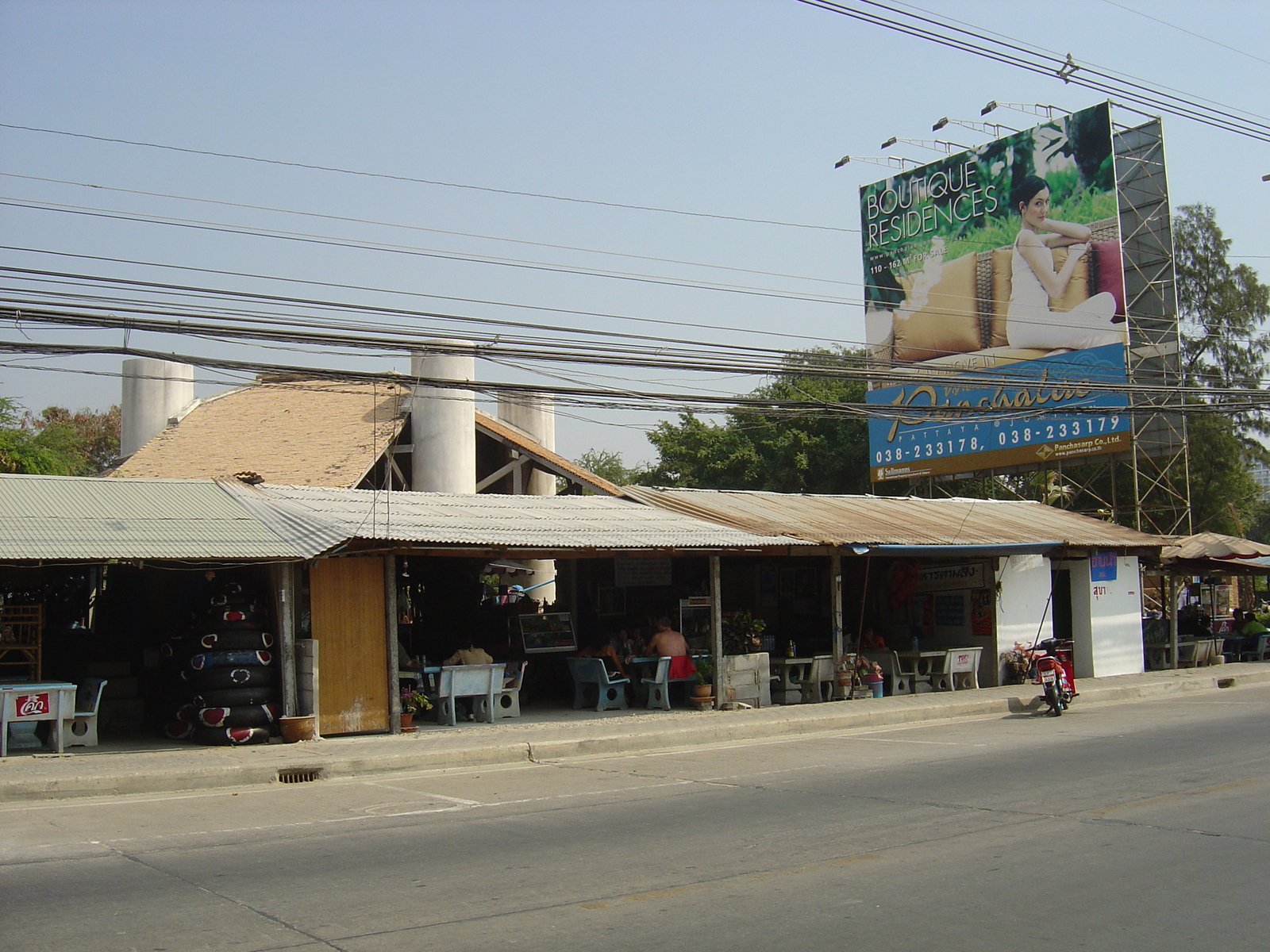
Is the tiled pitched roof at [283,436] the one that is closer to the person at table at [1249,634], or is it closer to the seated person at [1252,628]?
the person at table at [1249,634]

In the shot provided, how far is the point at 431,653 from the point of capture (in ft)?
70.2

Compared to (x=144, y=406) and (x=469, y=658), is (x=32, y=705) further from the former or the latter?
(x=144, y=406)

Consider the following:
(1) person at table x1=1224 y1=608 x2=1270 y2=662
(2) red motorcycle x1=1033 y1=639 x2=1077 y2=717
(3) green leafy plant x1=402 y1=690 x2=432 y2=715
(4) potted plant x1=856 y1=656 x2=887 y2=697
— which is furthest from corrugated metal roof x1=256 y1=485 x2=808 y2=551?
(1) person at table x1=1224 y1=608 x2=1270 y2=662

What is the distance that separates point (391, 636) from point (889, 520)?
10.8m

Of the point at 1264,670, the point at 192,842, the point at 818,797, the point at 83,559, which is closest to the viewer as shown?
the point at 192,842

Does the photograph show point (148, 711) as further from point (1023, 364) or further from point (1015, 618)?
point (1023, 364)

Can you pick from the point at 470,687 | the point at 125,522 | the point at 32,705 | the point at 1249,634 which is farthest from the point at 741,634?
the point at 1249,634

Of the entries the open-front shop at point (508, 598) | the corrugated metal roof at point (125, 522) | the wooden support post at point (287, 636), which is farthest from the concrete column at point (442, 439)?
the wooden support post at point (287, 636)

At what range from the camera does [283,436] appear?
97.1 ft

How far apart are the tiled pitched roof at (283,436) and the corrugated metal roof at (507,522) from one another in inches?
308

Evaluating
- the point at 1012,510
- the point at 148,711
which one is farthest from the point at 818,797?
the point at 1012,510

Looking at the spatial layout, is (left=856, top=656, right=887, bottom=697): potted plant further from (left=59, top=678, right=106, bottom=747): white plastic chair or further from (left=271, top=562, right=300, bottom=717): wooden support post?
(left=59, top=678, right=106, bottom=747): white plastic chair

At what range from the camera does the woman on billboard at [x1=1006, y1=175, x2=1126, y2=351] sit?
31.6 m

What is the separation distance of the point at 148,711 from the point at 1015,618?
15.7 meters
